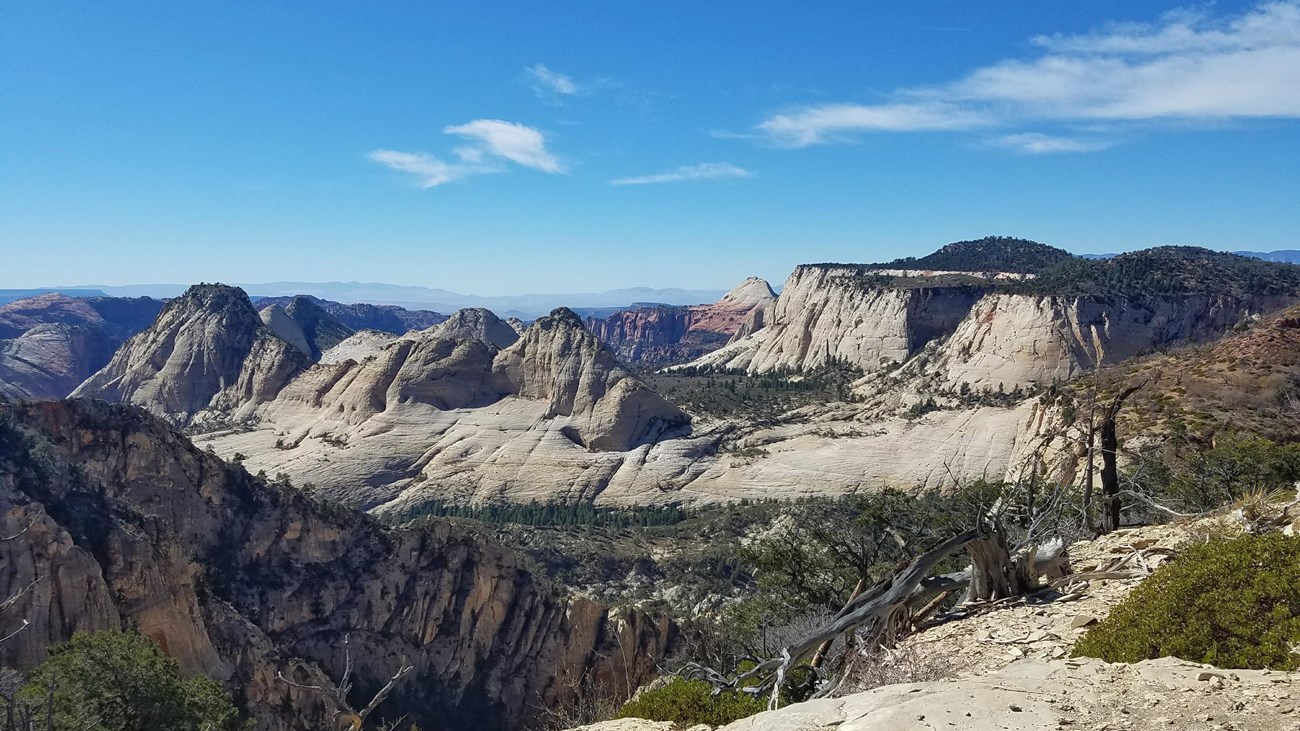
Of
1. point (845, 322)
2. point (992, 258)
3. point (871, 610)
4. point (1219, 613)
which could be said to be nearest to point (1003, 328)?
point (845, 322)

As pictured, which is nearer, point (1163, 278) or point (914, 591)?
point (914, 591)

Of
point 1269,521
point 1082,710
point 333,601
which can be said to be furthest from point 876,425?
point 1082,710

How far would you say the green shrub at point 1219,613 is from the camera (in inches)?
298

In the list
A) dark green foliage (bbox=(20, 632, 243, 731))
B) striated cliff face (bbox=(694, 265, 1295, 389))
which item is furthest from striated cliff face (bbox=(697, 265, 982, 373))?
dark green foliage (bbox=(20, 632, 243, 731))

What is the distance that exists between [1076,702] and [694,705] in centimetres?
482

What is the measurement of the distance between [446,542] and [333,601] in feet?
14.1

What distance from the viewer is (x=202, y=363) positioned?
80.9 m

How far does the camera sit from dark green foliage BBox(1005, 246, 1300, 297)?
256 feet

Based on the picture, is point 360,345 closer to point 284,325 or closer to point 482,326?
point 482,326

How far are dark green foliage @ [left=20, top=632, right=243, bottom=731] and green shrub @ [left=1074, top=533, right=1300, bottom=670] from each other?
566 inches

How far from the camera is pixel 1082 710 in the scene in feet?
22.1

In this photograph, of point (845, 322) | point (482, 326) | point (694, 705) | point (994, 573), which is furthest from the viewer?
point (482, 326)

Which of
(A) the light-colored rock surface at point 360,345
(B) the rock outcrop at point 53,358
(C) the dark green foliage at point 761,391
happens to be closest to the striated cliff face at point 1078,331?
(C) the dark green foliage at point 761,391

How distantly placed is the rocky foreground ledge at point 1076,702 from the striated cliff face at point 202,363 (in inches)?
3022
